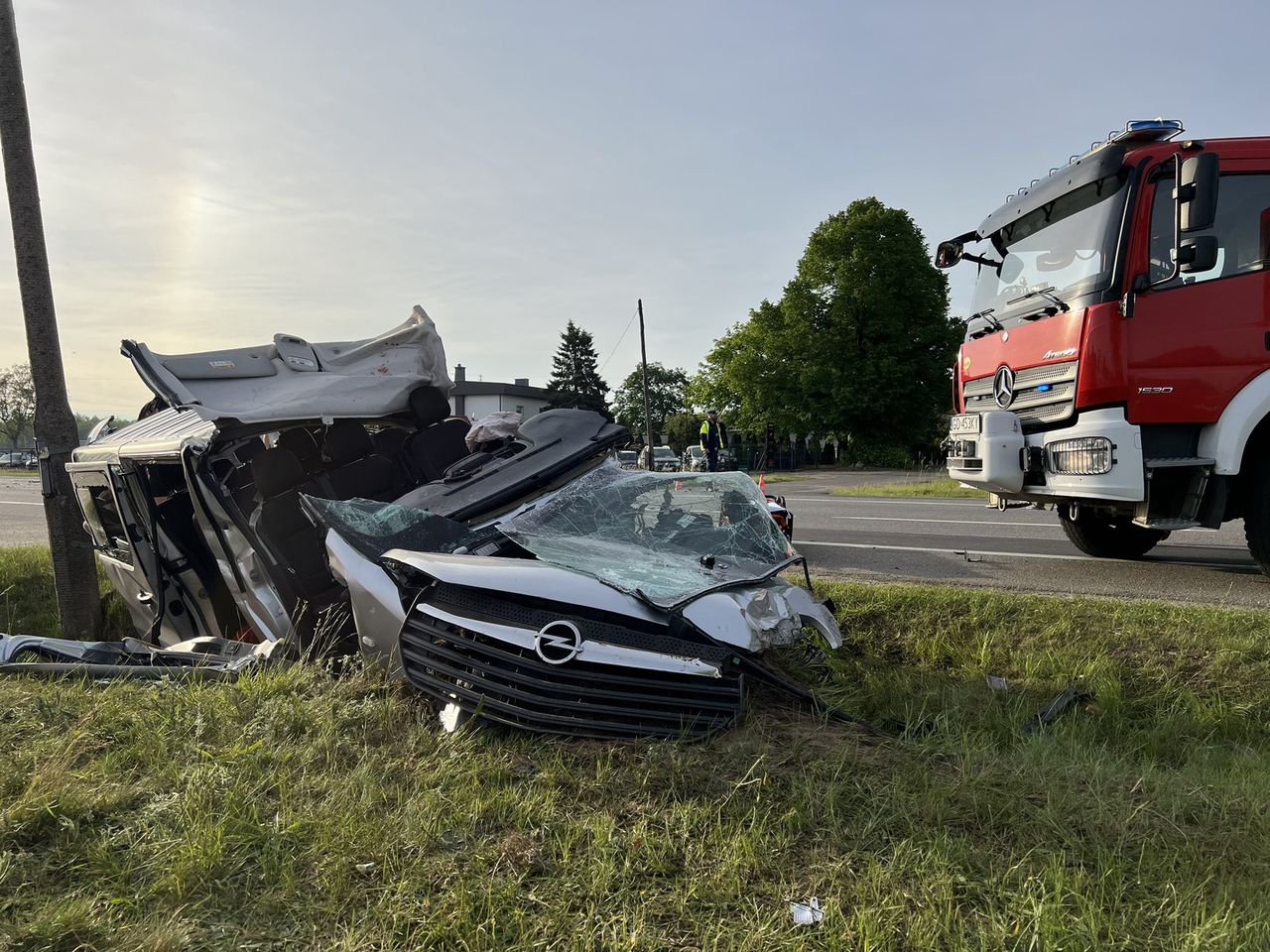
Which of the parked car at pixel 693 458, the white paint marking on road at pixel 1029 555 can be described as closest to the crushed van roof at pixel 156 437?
the white paint marking on road at pixel 1029 555

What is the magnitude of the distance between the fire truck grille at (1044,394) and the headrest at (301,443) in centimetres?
486

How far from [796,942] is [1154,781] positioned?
4.72 feet

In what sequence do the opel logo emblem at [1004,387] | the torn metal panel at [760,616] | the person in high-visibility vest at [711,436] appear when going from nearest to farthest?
1. the torn metal panel at [760,616]
2. the opel logo emblem at [1004,387]
3. the person in high-visibility vest at [711,436]

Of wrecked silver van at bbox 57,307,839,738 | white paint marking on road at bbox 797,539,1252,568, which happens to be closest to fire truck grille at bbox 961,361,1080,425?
white paint marking on road at bbox 797,539,1252,568

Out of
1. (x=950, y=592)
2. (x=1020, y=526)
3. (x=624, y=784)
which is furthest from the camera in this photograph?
(x=1020, y=526)

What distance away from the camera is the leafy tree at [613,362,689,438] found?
263 feet

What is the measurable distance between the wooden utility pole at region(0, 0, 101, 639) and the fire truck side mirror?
7634 millimetres

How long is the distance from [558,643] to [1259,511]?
5060mm

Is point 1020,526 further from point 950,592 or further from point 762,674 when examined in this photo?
point 762,674

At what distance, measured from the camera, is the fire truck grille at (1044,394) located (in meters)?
5.15

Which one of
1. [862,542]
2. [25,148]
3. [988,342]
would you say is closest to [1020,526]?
[862,542]

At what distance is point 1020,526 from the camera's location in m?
8.78

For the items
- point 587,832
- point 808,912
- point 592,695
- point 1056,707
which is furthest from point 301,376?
point 1056,707

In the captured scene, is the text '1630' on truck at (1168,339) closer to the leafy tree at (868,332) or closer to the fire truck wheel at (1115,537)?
the fire truck wheel at (1115,537)
